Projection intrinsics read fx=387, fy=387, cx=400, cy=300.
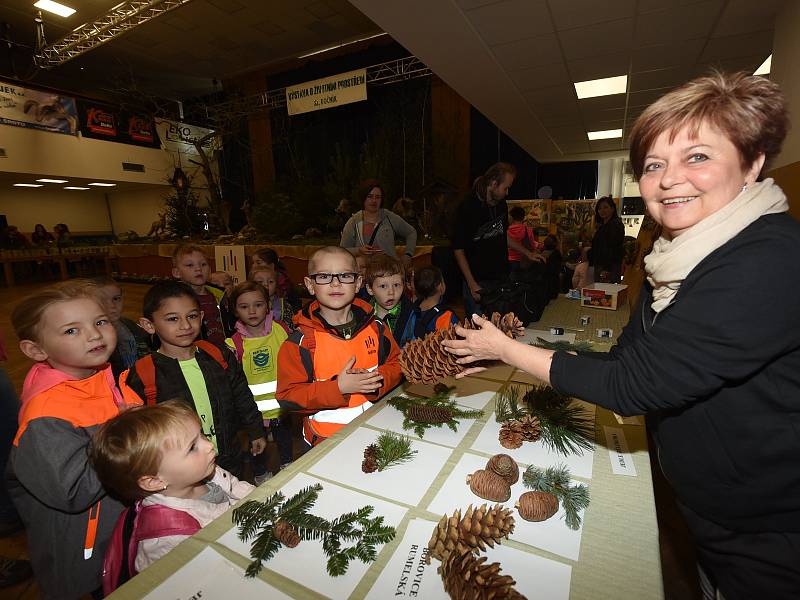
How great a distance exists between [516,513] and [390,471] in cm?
38

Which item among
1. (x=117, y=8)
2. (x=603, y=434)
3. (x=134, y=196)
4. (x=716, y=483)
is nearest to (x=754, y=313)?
(x=716, y=483)

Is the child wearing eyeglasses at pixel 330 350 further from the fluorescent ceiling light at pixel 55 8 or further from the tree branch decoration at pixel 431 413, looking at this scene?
the fluorescent ceiling light at pixel 55 8

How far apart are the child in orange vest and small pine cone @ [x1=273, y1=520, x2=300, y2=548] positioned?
0.75 m

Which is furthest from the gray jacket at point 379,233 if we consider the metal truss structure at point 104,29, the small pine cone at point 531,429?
the metal truss structure at point 104,29

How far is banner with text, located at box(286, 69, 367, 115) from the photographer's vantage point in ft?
22.1

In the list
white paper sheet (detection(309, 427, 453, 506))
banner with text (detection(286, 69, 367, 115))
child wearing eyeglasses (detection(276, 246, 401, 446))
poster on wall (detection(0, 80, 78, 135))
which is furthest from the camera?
poster on wall (detection(0, 80, 78, 135))

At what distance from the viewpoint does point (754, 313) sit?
802 millimetres

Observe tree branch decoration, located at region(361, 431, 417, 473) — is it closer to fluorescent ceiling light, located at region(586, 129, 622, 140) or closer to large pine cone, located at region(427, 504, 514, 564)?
large pine cone, located at region(427, 504, 514, 564)

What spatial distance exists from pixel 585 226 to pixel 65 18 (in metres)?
12.1

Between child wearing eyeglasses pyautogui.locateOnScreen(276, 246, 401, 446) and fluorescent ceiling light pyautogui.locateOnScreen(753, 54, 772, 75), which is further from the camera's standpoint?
fluorescent ceiling light pyautogui.locateOnScreen(753, 54, 772, 75)

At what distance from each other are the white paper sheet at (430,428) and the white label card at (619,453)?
47 centimetres

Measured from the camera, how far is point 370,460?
1.22 m

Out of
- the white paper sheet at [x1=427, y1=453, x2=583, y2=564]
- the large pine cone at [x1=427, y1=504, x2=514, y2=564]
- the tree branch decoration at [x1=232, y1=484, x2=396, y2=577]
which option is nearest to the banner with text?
the white paper sheet at [x1=427, y1=453, x2=583, y2=564]

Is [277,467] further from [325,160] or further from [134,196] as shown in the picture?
[134,196]
